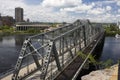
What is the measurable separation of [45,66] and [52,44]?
13.6 feet

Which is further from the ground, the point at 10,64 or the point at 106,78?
the point at 106,78

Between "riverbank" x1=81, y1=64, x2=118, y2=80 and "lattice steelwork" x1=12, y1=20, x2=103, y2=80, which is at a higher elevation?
"lattice steelwork" x1=12, y1=20, x2=103, y2=80

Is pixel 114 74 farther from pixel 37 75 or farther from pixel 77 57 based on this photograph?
pixel 77 57

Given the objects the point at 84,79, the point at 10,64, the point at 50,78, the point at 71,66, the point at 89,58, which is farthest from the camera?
the point at 10,64

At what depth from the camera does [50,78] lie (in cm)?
3697

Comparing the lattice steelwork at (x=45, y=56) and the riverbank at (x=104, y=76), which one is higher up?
the lattice steelwork at (x=45, y=56)

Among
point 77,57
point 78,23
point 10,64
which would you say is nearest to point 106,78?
point 77,57

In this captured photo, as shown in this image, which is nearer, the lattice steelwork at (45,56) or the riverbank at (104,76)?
the lattice steelwork at (45,56)

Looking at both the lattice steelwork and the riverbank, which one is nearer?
the lattice steelwork

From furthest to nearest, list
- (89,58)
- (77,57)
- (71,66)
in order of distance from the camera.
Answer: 1. (77,57)
2. (89,58)
3. (71,66)

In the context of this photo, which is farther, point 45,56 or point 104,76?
point 45,56

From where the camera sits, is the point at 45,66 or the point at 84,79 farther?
the point at 84,79

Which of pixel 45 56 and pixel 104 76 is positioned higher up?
pixel 45 56

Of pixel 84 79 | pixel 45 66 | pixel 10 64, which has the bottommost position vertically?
pixel 10 64
